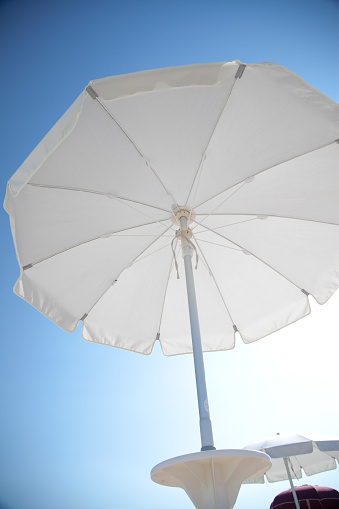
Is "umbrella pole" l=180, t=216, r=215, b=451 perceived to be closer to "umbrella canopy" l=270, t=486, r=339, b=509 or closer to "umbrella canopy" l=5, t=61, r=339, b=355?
"umbrella canopy" l=5, t=61, r=339, b=355

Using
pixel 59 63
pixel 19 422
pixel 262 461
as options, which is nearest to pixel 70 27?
pixel 59 63

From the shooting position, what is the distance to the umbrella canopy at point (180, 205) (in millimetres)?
2344

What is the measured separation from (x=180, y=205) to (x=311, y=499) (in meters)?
7.54

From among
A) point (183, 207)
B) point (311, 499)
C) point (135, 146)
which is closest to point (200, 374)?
point (183, 207)

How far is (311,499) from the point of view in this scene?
689cm

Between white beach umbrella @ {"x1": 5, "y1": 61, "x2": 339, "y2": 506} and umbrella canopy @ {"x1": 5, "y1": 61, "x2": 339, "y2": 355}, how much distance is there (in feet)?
0.04

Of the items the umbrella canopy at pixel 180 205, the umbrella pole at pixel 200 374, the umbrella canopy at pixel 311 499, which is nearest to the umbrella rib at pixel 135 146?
the umbrella canopy at pixel 180 205

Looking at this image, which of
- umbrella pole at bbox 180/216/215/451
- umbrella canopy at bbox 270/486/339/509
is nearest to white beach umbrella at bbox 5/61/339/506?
umbrella pole at bbox 180/216/215/451

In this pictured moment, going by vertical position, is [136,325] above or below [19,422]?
below

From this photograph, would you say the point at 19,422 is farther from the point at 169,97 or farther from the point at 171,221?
the point at 169,97

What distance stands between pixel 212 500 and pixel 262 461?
355 millimetres

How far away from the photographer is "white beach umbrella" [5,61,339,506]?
7.66 feet

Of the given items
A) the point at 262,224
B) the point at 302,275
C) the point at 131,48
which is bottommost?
the point at 302,275

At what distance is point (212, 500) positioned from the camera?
176cm
